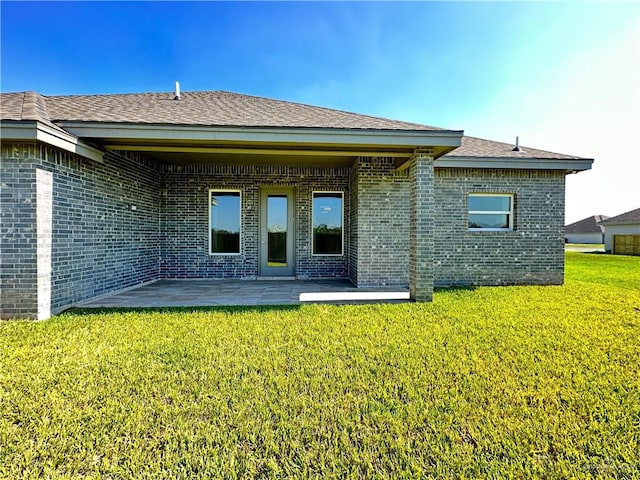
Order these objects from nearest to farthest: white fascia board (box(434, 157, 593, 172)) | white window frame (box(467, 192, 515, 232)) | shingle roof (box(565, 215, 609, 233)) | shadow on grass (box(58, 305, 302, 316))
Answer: shadow on grass (box(58, 305, 302, 316)), white fascia board (box(434, 157, 593, 172)), white window frame (box(467, 192, 515, 232)), shingle roof (box(565, 215, 609, 233))

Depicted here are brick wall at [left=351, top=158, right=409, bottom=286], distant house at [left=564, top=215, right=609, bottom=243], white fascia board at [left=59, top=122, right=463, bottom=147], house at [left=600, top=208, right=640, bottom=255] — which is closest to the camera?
white fascia board at [left=59, top=122, right=463, bottom=147]

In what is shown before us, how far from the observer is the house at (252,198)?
5.24 m

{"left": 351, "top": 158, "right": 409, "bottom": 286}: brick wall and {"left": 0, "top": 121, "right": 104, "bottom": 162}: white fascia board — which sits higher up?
{"left": 0, "top": 121, "right": 104, "bottom": 162}: white fascia board

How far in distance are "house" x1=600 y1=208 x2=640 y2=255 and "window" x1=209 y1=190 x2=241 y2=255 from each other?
3177 centimetres

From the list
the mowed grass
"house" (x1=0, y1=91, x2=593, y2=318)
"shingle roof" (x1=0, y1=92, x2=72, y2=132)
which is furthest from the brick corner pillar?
"shingle roof" (x1=0, y1=92, x2=72, y2=132)

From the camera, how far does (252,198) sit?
9406mm

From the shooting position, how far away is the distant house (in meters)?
44.3

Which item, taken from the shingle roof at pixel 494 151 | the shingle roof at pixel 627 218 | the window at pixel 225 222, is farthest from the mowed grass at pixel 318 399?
the shingle roof at pixel 627 218

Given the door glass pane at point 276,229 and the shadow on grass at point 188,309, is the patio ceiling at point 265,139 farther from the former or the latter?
the shadow on grass at point 188,309

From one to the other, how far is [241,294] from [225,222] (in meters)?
3.16

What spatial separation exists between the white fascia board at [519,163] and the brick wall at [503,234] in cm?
24

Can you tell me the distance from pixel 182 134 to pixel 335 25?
631 cm

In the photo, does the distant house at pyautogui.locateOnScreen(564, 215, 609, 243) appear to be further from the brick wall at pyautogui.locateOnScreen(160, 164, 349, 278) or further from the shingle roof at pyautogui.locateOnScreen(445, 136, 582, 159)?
the brick wall at pyautogui.locateOnScreen(160, 164, 349, 278)

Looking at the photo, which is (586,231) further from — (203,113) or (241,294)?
(203,113)
